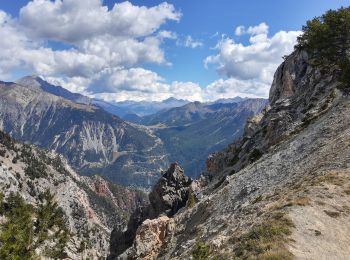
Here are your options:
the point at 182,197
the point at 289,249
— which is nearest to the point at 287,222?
the point at 289,249

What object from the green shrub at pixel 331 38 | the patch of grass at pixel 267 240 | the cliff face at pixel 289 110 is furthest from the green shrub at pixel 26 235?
the green shrub at pixel 331 38

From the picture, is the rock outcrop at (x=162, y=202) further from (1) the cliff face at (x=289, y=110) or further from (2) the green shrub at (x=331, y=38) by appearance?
(2) the green shrub at (x=331, y=38)

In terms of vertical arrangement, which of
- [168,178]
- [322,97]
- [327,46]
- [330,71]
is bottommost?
[168,178]

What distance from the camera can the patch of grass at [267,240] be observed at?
24.4 meters

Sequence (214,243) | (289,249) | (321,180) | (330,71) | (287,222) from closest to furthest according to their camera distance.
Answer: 1. (289,249)
2. (287,222)
3. (214,243)
4. (321,180)
5. (330,71)

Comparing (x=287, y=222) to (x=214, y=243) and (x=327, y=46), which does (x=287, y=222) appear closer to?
(x=214, y=243)

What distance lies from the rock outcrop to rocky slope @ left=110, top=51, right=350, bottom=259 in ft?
106

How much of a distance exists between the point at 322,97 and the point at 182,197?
5839 cm

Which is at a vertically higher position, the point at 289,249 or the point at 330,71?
the point at 330,71

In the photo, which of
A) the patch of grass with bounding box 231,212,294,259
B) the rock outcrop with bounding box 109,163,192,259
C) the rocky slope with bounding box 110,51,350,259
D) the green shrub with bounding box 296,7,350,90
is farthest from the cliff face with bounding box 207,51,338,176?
the patch of grass with bounding box 231,212,294,259

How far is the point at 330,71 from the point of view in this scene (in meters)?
84.2

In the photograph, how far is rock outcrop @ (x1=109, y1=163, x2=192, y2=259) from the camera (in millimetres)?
119688

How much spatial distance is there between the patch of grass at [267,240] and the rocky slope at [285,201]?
2.6 inches

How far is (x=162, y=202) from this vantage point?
121938mm
